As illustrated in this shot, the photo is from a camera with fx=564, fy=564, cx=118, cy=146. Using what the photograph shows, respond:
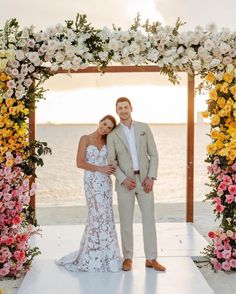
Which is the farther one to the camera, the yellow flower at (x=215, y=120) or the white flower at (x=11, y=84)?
the yellow flower at (x=215, y=120)

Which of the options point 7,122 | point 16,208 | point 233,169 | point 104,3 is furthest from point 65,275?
point 104,3

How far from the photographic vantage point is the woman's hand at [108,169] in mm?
5051

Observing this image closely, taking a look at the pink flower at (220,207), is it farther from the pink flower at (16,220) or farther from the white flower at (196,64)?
the pink flower at (16,220)

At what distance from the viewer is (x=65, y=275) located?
5.09 metres

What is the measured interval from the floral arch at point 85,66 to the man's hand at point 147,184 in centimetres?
62

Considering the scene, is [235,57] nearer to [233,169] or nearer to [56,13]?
[233,169]

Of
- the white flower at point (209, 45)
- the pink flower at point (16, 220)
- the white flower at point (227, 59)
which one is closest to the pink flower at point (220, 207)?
the white flower at point (227, 59)

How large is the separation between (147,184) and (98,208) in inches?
20.7

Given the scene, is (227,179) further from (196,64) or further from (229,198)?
(196,64)

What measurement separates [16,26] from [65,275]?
2.27 metres

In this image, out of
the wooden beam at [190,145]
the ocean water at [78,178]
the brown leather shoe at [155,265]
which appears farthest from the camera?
the ocean water at [78,178]

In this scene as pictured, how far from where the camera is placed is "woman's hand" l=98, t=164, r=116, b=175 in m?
5.05

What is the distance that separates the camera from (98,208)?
5.20 metres

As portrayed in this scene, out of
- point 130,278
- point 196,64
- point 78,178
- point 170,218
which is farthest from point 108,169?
point 78,178
